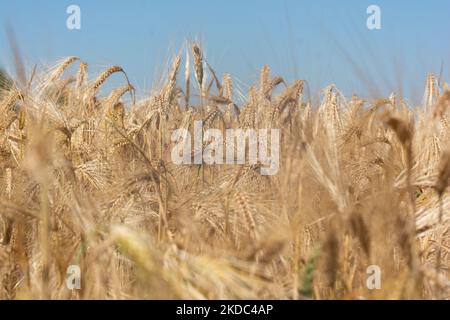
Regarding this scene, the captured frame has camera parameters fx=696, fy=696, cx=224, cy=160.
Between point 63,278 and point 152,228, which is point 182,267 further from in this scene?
point 152,228

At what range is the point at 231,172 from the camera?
2451 mm

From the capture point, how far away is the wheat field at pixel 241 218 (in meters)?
1.44

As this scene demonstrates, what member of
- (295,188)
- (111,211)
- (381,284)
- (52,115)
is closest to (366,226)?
(381,284)

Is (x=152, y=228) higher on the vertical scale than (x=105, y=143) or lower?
lower

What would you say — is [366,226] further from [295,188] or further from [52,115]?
[52,115]

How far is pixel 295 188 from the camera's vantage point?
A: 1.80 m

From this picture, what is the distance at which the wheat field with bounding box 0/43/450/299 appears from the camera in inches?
56.7

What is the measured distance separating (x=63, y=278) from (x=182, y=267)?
0.37 m

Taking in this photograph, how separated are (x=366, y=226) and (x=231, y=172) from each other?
0.98 metres

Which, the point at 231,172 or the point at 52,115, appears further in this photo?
the point at 52,115

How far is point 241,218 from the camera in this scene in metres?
1.79
